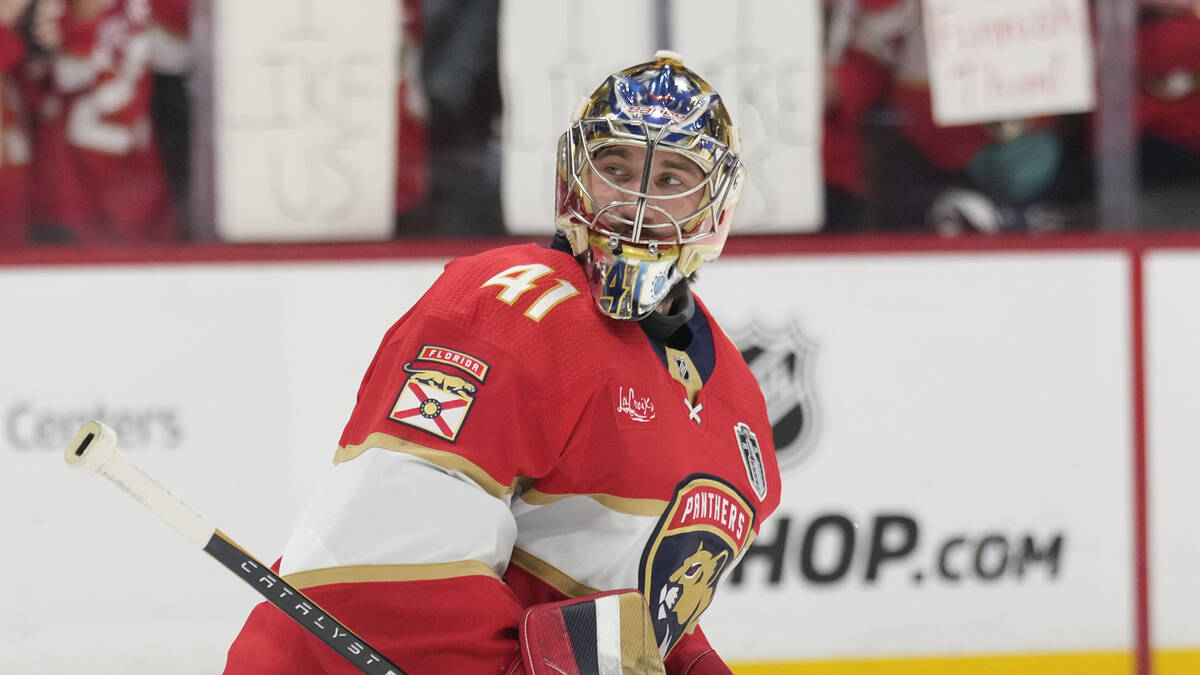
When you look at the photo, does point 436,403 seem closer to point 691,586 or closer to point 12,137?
point 691,586

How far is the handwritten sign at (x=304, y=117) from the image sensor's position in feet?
9.02

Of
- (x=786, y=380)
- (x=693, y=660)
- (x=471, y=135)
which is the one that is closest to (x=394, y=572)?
(x=693, y=660)

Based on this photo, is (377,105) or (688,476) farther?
(377,105)

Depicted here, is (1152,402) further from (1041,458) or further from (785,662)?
(785,662)

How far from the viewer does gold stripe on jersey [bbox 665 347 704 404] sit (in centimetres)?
145

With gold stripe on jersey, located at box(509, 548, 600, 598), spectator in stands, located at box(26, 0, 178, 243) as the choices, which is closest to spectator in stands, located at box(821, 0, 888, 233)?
spectator in stands, located at box(26, 0, 178, 243)

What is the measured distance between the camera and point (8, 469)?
8.42 feet

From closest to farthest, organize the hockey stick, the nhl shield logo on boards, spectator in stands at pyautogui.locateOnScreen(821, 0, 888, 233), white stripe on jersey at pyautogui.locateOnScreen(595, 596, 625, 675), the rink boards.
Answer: the hockey stick → white stripe on jersey at pyautogui.locateOnScreen(595, 596, 625, 675) → the rink boards → the nhl shield logo on boards → spectator in stands at pyautogui.locateOnScreen(821, 0, 888, 233)

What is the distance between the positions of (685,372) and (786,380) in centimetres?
128

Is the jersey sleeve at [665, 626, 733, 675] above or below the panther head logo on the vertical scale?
below

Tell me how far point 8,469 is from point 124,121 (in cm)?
67

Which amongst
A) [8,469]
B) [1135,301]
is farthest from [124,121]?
[1135,301]

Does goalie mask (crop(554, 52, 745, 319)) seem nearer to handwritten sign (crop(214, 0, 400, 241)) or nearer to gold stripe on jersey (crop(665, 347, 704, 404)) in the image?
gold stripe on jersey (crop(665, 347, 704, 404))

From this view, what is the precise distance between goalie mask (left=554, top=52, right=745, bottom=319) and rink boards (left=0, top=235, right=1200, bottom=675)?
3.94 ft
